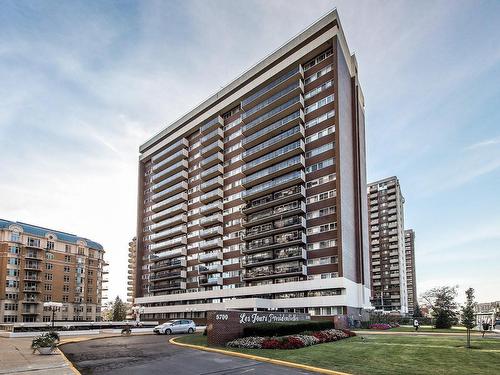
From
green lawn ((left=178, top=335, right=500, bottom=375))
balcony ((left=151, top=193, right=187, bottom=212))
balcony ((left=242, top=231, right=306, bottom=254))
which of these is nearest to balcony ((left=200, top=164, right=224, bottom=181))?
balcony ((left=151, top=193, right=187, bottom=212))

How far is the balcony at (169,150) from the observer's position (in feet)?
343

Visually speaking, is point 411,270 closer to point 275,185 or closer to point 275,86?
point 275,185

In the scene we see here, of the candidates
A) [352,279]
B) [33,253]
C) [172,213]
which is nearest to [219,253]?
[172,213]

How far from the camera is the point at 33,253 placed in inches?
4102

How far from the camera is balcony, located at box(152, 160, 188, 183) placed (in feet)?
339

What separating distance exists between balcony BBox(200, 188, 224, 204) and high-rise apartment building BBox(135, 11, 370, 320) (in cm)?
27

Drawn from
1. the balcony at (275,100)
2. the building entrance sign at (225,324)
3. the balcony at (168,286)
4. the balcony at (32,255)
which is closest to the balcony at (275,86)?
the balcony at (275,100)

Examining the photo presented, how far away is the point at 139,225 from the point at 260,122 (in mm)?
54700

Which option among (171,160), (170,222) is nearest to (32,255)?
(170,222)

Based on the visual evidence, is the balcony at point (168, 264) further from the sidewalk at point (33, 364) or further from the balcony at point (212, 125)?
the sidewalk at point (33, 364)

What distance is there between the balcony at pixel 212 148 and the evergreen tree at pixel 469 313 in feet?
225

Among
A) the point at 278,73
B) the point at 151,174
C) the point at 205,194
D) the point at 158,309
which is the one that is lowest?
the point at 158,309

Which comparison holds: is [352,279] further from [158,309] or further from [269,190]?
[158,309]

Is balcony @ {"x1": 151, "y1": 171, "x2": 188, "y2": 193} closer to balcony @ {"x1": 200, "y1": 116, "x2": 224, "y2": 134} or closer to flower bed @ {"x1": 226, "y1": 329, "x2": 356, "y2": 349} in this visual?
balcony @ {"x1": 200, "y1": 116, "x2": 224, "y2": 134}
